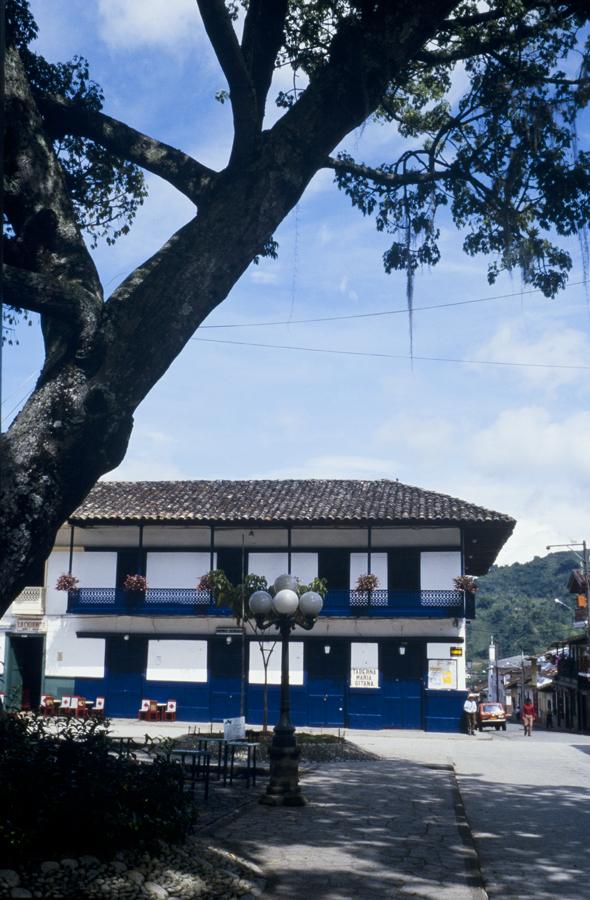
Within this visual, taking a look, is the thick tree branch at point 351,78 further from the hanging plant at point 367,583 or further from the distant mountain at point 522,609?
the distant mountain at point 522,609

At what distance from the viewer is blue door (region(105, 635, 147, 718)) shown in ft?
91.2

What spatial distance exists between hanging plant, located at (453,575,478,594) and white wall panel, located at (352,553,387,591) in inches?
90.0

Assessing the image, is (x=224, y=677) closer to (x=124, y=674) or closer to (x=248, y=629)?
(x=248, y=629)

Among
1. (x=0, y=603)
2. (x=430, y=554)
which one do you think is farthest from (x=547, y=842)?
(x=430, y=554)

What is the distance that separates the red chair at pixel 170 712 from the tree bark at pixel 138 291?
69.6ft

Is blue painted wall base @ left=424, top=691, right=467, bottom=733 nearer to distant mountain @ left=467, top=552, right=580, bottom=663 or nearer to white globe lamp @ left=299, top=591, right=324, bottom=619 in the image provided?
white globe lamp @ left=299, top=591, right=324, bottom=619

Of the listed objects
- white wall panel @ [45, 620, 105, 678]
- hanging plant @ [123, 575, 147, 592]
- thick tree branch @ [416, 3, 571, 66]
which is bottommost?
white wall panel @ [45, 620, 105, 678]

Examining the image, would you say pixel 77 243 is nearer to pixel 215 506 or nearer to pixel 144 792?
pixel 144 792

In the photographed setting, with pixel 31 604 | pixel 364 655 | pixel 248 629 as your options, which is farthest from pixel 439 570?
pixel 31 604

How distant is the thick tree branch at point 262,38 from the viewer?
24.7 feet

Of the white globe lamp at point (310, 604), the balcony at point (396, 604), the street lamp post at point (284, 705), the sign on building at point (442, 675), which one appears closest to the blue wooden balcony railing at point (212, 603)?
the balcony at point (396, 604)

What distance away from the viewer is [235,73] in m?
7.02

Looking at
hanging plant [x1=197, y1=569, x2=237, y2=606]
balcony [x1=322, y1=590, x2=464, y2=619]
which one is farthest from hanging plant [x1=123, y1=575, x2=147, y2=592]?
hanging plant [x1=197, y1=569, x2=237, y2=606]

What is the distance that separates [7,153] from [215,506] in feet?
75.1
